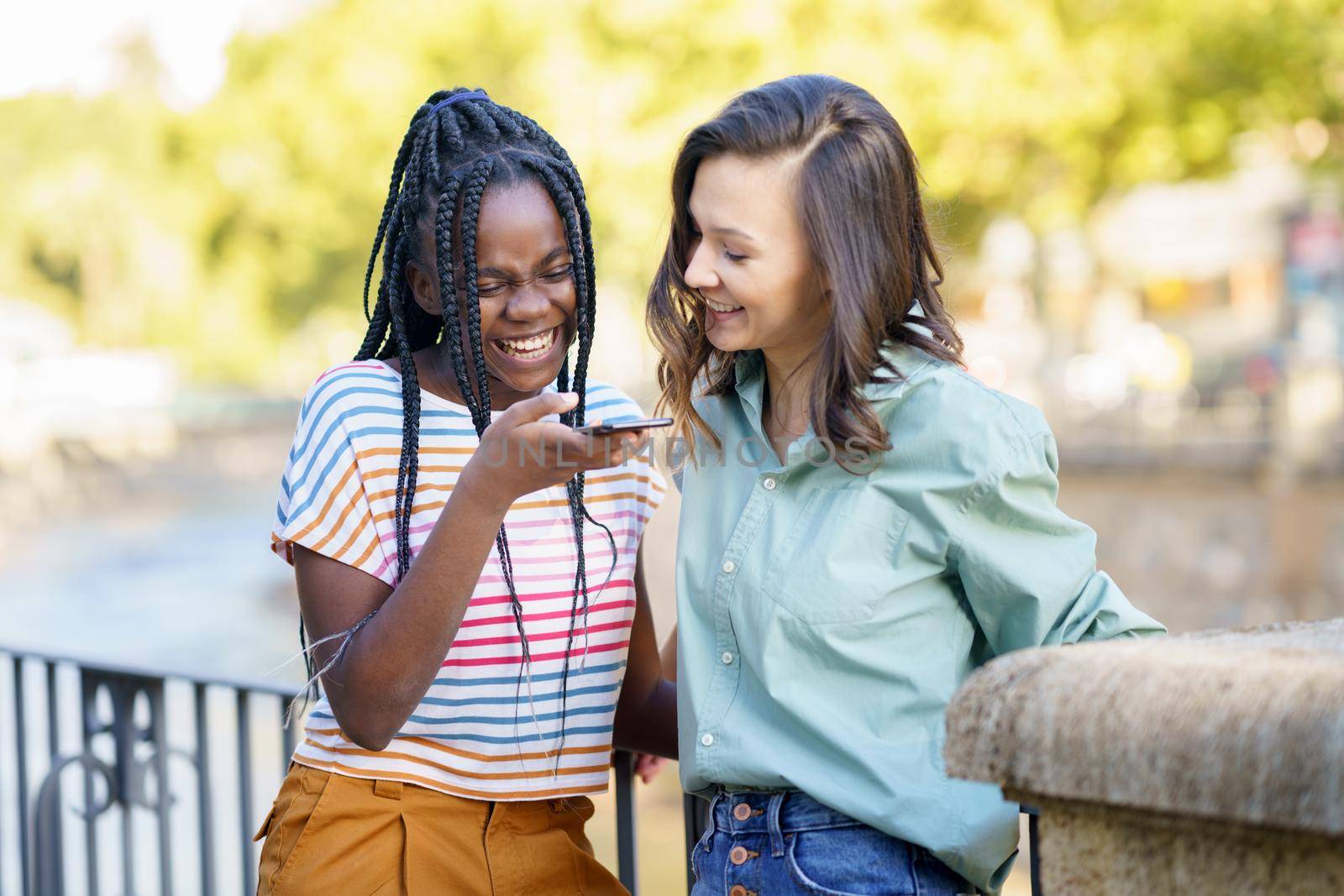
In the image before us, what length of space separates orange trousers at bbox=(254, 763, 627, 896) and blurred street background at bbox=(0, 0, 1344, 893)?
13.9 ft

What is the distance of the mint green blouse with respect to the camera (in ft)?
5.06

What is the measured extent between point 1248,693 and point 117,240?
32.3 meters

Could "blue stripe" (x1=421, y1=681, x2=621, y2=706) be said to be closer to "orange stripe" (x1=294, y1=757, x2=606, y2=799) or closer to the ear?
"orange stripe" (x1=294, y1=757, x2=606, y2=799)

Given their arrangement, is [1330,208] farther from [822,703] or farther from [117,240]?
[117,240]

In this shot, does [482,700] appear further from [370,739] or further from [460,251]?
[460,251]

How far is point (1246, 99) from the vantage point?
16078 mm

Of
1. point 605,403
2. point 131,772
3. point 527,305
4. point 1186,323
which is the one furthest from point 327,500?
point 1186,323

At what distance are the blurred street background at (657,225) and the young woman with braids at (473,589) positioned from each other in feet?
13.7

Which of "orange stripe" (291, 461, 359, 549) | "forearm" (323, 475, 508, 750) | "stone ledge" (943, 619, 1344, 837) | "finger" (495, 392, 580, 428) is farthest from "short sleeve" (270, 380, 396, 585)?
"stone ledge" (943, 619, 1344, 837)

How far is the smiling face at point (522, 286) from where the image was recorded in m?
1.87

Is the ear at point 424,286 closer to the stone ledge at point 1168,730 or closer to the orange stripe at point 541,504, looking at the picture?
the orange stripe at point 541,504

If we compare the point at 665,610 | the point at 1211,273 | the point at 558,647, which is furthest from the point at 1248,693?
the point at 1211,273

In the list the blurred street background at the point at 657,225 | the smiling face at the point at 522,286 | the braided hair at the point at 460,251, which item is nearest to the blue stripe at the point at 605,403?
the braided hair at the point at 460,251

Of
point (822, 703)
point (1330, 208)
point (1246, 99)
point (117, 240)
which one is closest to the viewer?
point (822, 703)
